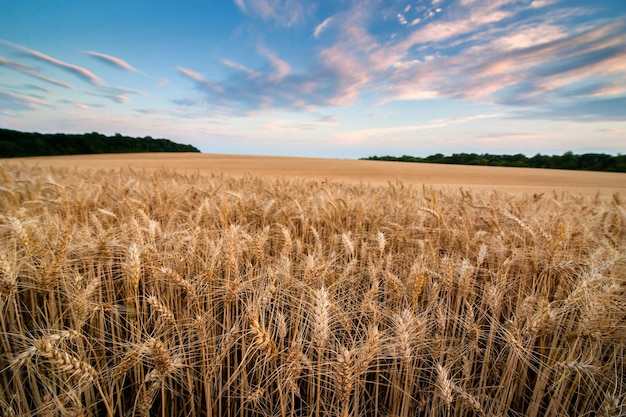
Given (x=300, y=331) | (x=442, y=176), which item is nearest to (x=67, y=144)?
(x=442, y=176)

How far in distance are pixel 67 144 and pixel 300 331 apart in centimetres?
5021

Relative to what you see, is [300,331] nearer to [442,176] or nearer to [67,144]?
[442,176]

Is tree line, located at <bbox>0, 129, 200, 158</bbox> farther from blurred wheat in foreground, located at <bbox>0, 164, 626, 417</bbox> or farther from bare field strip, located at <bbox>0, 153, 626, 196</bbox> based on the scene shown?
blurred wheat in foreground, located at <bbox>0, 164, 626, 417</bbox>

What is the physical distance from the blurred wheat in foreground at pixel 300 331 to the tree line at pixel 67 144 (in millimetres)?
45328

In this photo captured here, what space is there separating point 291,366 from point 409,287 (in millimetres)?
924

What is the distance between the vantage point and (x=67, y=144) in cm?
3844

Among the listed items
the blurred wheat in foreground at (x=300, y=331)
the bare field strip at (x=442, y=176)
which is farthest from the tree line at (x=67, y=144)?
the blurred wheat in foreground at (x=300, y=331)

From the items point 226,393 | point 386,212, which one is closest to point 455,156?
point 386,212

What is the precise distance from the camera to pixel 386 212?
3.51 metres

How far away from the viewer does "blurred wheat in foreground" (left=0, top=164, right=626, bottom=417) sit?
3.92ft

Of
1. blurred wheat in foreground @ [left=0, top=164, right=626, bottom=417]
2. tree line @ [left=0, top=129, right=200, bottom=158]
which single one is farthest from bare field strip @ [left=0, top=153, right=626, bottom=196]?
tree line @ [left=0, top=129, right=200, bottom=158]

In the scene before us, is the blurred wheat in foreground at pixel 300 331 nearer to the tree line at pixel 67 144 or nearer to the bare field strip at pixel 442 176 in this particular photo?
the bare field strip at pixel 442 176

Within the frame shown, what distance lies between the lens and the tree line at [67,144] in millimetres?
34000

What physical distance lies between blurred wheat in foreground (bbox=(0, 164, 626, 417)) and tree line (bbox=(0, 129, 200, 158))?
149 ft
